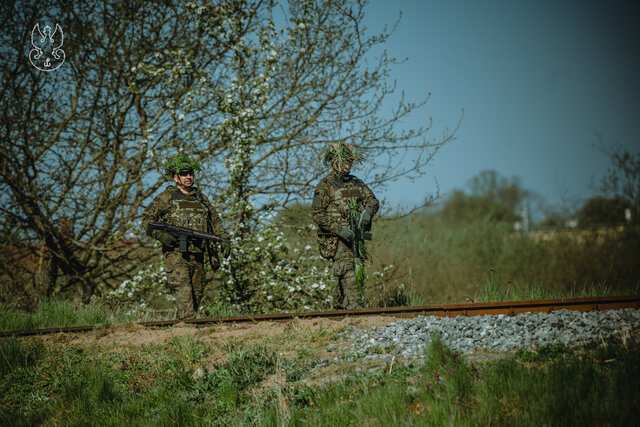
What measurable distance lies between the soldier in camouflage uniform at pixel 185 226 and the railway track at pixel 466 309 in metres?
0.95

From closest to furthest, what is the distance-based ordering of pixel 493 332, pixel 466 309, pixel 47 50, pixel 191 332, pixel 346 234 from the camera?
pixel 493 332, pixel 466 309, pixel 191 332, pixel 346 234, pixel 47 50

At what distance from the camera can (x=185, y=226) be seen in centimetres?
791

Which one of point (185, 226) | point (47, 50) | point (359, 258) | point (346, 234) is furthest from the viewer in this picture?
point (47, 50)

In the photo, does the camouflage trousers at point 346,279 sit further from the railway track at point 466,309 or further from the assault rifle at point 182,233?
the assault rifle at point 182,233

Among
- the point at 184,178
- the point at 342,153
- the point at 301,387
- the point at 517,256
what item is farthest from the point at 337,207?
the point at 517,256

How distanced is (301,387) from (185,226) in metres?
4.32

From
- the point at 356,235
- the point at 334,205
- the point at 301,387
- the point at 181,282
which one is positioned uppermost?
the point at 334,205

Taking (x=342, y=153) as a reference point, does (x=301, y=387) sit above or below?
below

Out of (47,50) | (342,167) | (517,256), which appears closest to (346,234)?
(342,167)

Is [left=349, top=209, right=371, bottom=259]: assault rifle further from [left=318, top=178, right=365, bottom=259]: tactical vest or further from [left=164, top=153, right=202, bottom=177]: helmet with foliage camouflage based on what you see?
[left=164, top=153, right=202, bottom=177]: helmet with foliage camouflage

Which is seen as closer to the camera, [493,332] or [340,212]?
[493,332]

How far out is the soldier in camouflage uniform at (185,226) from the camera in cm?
781

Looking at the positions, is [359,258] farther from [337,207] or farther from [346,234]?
[337,207]

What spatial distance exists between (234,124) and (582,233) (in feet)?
61.5
